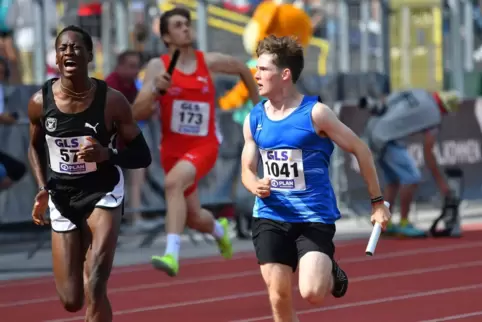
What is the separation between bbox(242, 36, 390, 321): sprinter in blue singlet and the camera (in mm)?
6773

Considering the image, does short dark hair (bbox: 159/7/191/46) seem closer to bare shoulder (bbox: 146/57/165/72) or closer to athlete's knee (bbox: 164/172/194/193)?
bare shoulder (bbox: 146/57/165/72)

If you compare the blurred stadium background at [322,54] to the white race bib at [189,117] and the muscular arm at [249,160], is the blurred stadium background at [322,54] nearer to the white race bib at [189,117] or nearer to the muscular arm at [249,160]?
the white race bib at [189,117]

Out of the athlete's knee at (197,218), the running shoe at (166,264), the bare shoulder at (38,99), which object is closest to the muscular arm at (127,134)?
the bare shoulder at (38,99)

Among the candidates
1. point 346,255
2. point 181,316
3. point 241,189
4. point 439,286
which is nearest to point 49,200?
point 181,316

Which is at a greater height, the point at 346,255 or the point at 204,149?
the point at 204,149

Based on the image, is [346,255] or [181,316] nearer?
[181,316]

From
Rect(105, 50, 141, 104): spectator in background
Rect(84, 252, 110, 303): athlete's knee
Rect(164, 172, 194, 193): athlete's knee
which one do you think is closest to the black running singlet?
Rect(84, 252, 110, 303): athlete's knee

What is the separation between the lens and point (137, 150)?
23.7 ft

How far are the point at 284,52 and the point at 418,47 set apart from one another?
36.3 ft

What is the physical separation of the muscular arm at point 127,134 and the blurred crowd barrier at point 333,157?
19.0 feet

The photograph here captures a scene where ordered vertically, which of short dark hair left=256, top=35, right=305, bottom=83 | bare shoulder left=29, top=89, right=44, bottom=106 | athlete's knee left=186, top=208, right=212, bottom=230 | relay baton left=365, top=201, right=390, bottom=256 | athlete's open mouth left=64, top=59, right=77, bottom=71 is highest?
short dark hair left=256, top=35, right=305, bottom=83

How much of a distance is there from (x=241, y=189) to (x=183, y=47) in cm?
384

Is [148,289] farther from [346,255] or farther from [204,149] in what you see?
[346,255]

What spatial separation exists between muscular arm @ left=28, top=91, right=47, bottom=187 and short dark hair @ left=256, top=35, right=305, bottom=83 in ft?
4.17
